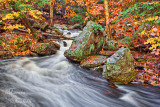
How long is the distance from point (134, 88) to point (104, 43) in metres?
3.94

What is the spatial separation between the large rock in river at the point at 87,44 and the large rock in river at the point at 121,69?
2249 mm

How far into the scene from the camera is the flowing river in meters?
3.79

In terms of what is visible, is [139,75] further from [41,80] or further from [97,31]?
[41,80]

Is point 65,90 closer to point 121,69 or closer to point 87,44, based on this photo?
point 121,69

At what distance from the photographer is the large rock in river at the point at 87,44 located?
6.81m

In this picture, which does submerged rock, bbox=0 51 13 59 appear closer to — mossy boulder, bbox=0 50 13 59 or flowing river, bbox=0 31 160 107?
mossy boulder, bbox=0 50 13 59

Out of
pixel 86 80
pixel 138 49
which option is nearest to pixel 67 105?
pixel 86 80

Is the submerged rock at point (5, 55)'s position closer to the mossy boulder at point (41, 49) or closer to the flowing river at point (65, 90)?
the flowing river at point (65, 90)

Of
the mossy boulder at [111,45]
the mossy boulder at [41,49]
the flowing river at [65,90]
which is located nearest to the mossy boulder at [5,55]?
the flowing river at [65,90]

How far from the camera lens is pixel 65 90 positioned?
15.4 ft

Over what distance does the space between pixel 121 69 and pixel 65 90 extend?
241cm

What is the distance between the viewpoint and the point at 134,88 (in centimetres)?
456

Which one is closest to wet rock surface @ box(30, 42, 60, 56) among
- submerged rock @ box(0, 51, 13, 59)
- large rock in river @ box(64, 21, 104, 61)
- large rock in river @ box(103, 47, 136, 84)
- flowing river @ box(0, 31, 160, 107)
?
submerged rock @ box(0, 51, 13, 59)

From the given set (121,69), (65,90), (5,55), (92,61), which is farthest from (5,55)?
(121,69)
